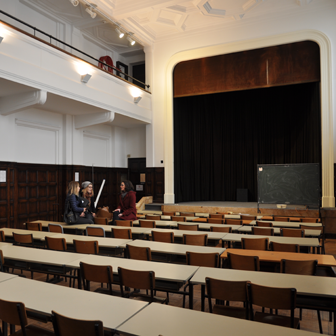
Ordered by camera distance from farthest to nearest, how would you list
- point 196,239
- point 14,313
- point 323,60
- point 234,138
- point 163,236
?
1. point 234,138
2. point 323,60
3. point 163,236
4. point 196,239
5. point 14,313

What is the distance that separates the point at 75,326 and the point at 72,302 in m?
0.39

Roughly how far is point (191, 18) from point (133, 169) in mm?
6571

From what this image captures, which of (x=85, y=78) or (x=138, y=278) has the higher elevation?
(x=85, y=78)

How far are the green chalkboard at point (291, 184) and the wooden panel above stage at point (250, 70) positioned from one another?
2.97m

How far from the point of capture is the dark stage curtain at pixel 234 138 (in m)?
12.4

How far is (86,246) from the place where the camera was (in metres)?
4.33

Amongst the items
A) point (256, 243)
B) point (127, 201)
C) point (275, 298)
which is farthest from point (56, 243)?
point (275, 298)

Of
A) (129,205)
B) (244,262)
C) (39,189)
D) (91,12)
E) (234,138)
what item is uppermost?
(91,12)

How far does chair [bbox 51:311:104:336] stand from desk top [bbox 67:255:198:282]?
3.28ft

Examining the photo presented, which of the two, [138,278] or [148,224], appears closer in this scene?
[138,278]

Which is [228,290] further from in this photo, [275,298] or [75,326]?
[75,326]

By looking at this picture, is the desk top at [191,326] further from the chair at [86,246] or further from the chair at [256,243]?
the chair at [256,243]

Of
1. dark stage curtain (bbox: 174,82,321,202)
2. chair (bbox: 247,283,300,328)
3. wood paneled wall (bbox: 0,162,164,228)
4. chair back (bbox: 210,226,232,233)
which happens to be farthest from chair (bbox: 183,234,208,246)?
dark stage curtain (bbox: 174,82,321,202)

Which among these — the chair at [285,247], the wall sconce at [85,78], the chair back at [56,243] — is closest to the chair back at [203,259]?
the chair at [285,247]
